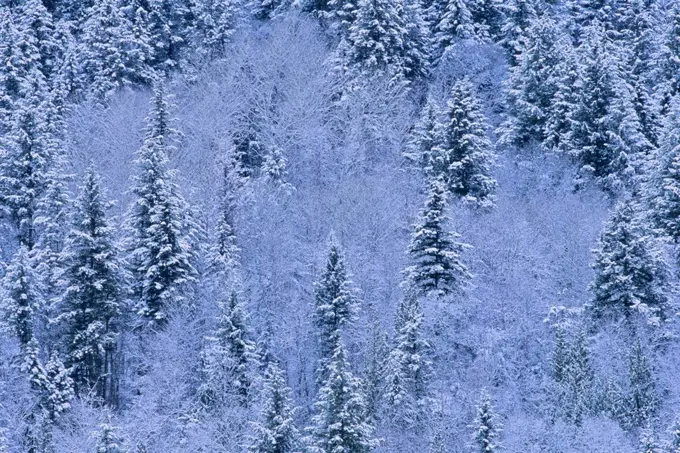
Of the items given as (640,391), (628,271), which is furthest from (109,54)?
(640,391)

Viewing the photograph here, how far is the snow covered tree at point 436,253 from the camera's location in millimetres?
41938

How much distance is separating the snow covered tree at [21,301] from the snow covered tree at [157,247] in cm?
429

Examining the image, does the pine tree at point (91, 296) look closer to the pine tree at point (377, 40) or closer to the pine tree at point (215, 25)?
the pine tree at point (377, 40)

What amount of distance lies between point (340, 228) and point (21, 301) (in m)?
16.8

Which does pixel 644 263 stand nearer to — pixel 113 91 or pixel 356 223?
pixel 356 223

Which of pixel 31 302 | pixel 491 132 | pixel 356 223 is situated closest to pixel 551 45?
pixel 491 132

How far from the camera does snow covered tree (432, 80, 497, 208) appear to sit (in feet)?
160

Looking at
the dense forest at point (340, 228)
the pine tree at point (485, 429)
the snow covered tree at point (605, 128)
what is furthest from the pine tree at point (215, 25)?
the pine tree at point (485, 429)

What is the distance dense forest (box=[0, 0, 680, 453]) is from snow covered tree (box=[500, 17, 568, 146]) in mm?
172

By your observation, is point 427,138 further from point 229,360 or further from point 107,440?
point 107,440

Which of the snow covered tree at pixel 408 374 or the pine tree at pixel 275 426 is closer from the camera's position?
the pine tree at pixel 275 426

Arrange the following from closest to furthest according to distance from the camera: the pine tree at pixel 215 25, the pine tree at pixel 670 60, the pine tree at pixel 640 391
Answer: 1. the pine tree at pixel 640 391
2. the pine tree at pixel 670 60
3. the pine tree at pixel 215 25

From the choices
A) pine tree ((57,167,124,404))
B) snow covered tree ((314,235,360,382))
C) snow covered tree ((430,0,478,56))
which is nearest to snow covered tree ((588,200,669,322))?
snow covered tree ((314,235,360,382))

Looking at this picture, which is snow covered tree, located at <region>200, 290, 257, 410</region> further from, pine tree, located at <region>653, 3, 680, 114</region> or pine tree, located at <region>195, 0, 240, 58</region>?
pine tree, located at <region>653, 3, 680, 114</region>
